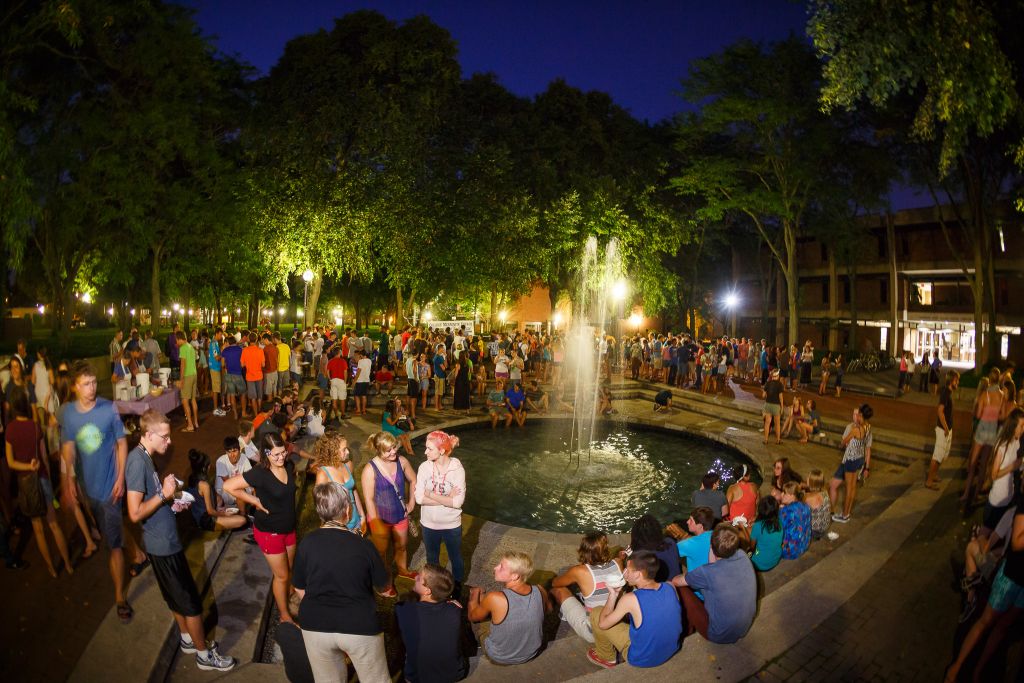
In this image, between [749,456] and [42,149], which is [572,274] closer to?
[749,456]

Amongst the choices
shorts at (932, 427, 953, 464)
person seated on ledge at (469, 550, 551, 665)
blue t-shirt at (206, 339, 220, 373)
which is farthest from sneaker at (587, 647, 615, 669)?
blue t-shirt at (206, 339, 220, 373)

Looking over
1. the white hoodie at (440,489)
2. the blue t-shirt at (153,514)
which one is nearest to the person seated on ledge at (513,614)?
the white hoodie at (440,489)

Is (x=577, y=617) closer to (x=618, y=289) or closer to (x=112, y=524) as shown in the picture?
(x=112, y=524)

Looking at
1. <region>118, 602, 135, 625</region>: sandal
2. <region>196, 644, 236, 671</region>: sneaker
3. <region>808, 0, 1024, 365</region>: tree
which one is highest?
<region>808, 0, 1024, 365</region>: tree

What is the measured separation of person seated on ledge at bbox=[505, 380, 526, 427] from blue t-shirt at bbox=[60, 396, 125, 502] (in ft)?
33.1

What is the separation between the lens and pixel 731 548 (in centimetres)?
481

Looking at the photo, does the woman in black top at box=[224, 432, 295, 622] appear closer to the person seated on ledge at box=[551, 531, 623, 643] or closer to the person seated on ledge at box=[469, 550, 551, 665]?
the person seated on ledge at box=[469, 550, 551, 665]

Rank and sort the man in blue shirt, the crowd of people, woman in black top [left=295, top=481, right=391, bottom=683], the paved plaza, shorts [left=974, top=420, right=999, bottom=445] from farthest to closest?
shorts [left=974, top=420, right=999, bottom=445], the man in blue shirt, the paved plaza, the crowd of people, woman in black top [left=295, top=481, right=391, bottom=683]

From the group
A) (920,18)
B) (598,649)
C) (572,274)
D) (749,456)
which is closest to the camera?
(598,649)

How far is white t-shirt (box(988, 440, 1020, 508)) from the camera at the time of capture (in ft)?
20.4

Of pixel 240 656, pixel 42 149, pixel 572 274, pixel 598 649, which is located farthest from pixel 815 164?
pixel 42 149

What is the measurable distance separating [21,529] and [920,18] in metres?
14.0

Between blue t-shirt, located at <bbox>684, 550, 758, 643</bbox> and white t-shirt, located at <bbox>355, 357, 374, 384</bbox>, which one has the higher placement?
white t-shirt, located at <bbox>355, 357, 374, 384</bbox>

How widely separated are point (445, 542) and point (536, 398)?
12326mm
